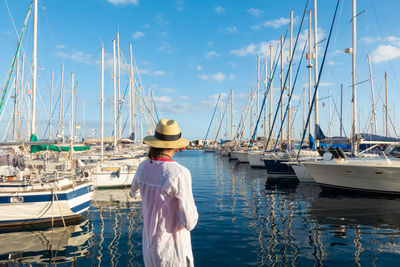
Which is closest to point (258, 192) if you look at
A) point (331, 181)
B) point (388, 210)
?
point (331, 181)

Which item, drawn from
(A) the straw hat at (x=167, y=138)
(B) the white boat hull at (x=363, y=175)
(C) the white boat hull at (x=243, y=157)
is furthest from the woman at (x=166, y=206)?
(C) the white boat hull at (x=243, y=157)

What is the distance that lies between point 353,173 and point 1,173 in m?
15.0

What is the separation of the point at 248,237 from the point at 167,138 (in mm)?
5941

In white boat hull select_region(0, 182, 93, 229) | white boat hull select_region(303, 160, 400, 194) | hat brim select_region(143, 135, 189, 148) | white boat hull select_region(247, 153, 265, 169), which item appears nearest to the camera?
hat brim select_region(143, 135, 189, 148)

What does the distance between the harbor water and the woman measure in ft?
12.9

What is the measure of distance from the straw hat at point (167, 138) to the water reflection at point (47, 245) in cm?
492

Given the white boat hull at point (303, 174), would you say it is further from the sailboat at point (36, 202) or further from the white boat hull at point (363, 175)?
the sailboat at point (36, 202)

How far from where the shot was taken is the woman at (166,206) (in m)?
2.06

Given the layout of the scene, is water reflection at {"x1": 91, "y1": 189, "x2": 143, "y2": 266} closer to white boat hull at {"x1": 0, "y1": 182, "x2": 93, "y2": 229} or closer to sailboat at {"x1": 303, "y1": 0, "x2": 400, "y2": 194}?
white boat hull at {"x1": 0, "y1": 182, "x2": 93, "y2": 229}

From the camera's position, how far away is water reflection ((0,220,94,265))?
5945 millimetres

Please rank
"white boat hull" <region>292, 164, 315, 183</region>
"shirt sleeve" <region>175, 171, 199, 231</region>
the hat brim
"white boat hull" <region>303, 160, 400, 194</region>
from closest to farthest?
1. "shirt sleeve" <region>175, 171, 199, 231</region>
2. the hat brim
3. "white boat hull" <region>303, 160, 400, 194</region>
4. "white boat hull" <region>292, 164, 315, 183</region>

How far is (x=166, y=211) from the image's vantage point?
2186 mm

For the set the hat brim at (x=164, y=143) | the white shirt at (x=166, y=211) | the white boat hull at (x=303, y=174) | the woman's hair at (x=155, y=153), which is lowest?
the white boat hull at (x=303, y=174)

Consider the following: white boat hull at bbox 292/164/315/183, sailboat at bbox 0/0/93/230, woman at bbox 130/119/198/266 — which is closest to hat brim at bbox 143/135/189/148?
woman at bbox 130/119/198/266
